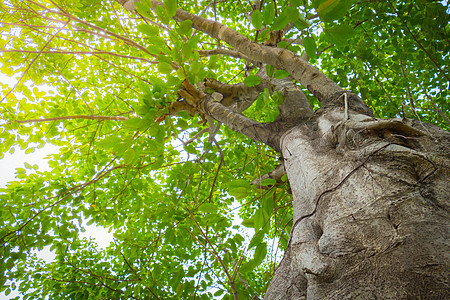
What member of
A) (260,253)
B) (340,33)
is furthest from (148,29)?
(260,253)

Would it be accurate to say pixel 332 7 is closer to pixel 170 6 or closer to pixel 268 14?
pixel 268 14

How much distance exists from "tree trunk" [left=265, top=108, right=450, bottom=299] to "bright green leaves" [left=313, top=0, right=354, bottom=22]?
1.56 ft

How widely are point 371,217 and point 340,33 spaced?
0.82 metres

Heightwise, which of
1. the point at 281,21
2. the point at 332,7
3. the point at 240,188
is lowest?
the point at 240,188

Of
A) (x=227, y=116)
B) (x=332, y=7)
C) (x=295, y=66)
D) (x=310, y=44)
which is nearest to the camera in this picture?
(x=332, y=7)

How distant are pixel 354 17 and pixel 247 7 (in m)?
2.15

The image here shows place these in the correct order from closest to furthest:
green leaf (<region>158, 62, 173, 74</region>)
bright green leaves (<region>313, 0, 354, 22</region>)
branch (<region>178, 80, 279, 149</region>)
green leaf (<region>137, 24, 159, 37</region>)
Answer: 1. bright green leaves (<region>313, 0, 354, 22</region>)
2. green leaf (<region>137, 24, 159, 37</region>)
3. green leaf (<region>158, 62, 173, 74</region>)
4. branch (<region>178, 80, 279, 149</region>)

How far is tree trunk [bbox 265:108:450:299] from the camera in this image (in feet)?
1.85

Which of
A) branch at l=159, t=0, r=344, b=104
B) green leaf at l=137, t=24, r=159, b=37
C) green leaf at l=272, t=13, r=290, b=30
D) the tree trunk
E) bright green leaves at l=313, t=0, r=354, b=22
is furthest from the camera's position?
branch at l=159, t=0, r=344, b=104

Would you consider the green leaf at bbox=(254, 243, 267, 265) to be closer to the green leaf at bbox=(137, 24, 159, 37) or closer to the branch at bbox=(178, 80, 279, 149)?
the branch at bbox=(178, 80, 279, 149)

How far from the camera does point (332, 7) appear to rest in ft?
3.11

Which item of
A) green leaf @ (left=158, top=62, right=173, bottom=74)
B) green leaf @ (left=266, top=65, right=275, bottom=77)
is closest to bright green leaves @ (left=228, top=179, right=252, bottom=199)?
green leaf @ (left=266, top=65, right=275, bottom=77)

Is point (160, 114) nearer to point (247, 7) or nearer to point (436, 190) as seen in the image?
point (436, 190)

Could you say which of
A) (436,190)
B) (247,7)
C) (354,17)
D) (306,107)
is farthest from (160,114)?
(247,7)
